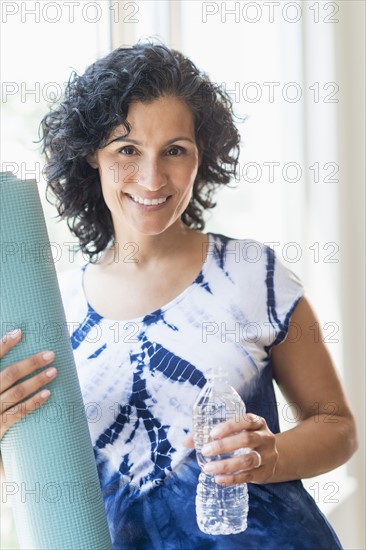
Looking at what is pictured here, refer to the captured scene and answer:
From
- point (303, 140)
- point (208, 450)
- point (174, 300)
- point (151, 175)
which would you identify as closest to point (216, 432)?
point (208, 450)

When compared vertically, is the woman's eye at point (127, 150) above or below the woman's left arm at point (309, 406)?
above

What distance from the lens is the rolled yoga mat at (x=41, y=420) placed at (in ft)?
3.92

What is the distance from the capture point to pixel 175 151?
4.88 ft

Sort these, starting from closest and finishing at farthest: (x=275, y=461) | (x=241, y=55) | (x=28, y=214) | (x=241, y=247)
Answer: (x=28, y=214) < (x=275, y=461) < (x=241, y=247) < (x=241, y=55)

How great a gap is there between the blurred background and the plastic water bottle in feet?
2.55

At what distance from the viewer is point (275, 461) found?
52.0 inches

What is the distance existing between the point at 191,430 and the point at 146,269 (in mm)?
334

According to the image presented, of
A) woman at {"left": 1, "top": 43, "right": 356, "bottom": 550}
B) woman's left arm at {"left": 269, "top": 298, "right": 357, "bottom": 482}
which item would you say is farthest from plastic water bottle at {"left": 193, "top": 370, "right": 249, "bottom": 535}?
woman's left arm at {"left": 269, "top": 298, "right": 357, "bottom": 482}

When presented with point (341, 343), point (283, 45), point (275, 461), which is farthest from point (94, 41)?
point (341, 343)

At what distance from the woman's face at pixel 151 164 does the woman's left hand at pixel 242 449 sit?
0.41 m

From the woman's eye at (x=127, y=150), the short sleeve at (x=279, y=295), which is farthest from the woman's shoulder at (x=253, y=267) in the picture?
the woman's eye at (x=127, y=150)

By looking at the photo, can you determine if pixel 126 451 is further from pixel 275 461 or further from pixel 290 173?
pixel 290 173

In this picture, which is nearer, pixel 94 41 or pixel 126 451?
pixel 126 451

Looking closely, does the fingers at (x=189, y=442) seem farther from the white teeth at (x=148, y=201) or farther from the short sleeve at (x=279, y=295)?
the white teeth at (x=148, y=201)
